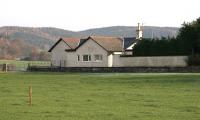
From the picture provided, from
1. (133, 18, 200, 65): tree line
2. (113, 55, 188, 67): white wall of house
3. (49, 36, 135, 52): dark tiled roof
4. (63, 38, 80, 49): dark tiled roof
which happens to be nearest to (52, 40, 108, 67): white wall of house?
(49, 36, 135, 52): dark tiled roof

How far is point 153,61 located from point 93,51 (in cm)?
1170

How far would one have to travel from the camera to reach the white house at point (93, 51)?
252 ft

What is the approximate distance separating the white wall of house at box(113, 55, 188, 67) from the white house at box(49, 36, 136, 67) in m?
2.12

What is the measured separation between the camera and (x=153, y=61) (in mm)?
70312

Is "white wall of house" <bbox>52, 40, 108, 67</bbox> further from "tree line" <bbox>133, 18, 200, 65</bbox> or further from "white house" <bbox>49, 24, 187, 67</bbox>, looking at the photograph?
"tree line" <bbox>133, 18, 200, 65</bbox>

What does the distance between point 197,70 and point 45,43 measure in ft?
463

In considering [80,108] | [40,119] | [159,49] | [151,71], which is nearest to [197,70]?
[151,71]

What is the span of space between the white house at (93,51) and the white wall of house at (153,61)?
83.5 inches

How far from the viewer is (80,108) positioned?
2020 cm

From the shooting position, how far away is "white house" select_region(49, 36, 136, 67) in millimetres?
76875

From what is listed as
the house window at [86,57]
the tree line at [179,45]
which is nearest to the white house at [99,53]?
the house window at [86,57]

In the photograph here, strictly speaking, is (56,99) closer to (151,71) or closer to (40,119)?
(40,119)

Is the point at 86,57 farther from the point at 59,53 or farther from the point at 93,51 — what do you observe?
the point at 59,53

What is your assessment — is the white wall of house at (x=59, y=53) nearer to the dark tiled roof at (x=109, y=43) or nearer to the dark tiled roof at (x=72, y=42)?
the dark tiled roof at (x=72, y=42)
